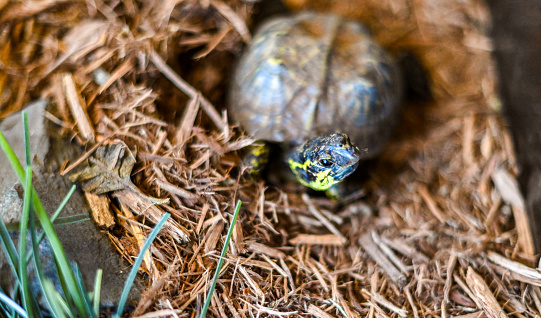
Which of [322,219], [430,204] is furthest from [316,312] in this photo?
[430,204]

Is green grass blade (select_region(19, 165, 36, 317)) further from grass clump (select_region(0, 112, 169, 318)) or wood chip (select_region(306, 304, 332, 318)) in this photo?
wood chip (select_region(306, 304, 332, 318))

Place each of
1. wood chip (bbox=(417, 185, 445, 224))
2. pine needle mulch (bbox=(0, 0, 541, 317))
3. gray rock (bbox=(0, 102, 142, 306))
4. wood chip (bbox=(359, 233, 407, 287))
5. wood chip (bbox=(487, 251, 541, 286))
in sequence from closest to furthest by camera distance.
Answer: gray rock (bbox=(0, 102, 142, 306)), pine needle mulch (bbox=(0, 0, 541, 317)), wood chip (bbox=(487, 251, 541, 286)), wood chip (bbox=(359, 233, 407, 287)), wood chip (bbox=(417, 185, 445, 224))

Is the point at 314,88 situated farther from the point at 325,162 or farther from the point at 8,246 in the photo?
the point at 8,246

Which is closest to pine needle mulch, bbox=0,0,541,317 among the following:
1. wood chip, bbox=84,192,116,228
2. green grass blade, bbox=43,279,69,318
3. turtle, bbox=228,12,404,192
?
wood chip, bbox=84,192,116,228

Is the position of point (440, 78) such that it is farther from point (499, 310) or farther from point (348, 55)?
point (499, 310)

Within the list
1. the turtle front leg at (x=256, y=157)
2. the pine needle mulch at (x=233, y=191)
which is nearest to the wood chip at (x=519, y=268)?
the pine needle mulch at (x=233, y=191)

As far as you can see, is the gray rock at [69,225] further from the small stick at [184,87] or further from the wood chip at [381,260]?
the wood chip at [381,260]

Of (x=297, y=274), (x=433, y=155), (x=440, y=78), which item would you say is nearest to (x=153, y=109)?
(x=297, y=274)
